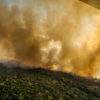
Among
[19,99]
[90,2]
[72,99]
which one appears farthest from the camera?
[72,99]

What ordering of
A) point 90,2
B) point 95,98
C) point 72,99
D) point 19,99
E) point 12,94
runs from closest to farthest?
point 90,2 → point 19,99 → point 12,94 → point 72,99 → point 95,98

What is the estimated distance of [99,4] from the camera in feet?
26.6

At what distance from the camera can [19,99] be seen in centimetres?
1239

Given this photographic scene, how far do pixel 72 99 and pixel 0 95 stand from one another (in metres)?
7.34

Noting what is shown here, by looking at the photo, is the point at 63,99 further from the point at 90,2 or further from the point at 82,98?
the point at 90,2

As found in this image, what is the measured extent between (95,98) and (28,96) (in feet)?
26.8

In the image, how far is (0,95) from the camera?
1273 centimetres

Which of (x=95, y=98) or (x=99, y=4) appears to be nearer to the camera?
(x=99, y=4)

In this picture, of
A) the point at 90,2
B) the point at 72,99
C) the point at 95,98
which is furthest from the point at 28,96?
the point at 90,2

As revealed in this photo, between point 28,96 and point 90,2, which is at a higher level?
point 90,2

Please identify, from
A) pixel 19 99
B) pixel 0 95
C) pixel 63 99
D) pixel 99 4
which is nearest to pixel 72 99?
pixel 63 99

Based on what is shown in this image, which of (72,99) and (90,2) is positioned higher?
(90,2)

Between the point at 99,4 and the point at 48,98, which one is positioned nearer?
the point at 99,4

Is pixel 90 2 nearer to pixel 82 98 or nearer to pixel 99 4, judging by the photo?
pixel 99 4
